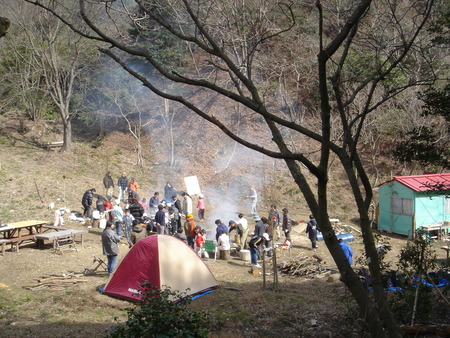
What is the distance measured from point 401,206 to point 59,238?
15.0 m

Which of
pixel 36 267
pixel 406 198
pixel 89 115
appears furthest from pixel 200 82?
pixel 89 115

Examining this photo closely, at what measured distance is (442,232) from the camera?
21.5 m

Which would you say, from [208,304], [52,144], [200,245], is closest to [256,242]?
[200,245]

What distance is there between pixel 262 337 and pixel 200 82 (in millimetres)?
5589

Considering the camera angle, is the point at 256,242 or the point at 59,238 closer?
the point at 256,242

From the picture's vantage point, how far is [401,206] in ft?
70.7

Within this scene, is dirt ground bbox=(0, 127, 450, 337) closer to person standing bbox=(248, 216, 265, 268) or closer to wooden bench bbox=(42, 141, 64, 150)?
person standing bbox=(248, 216, 265, 268)

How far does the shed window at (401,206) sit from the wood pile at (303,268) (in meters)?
8.56

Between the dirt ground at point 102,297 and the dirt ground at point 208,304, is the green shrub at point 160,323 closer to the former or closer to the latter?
the dirt ground at point 102,297

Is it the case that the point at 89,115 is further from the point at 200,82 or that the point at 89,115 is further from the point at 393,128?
the point at 200,82

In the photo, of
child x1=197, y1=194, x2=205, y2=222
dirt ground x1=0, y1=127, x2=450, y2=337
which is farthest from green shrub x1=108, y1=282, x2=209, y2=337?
child x1=197, y1=194, x2=205, y2=222

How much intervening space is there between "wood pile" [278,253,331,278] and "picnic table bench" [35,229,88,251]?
688cm

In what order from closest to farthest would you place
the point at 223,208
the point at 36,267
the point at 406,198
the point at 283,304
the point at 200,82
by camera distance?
the point at 200,82 < the point at 283,304 < the point at 36,267 < the point at 406,198 < the point at 223,208

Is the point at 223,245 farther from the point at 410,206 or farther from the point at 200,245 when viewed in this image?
the point at 410,206
